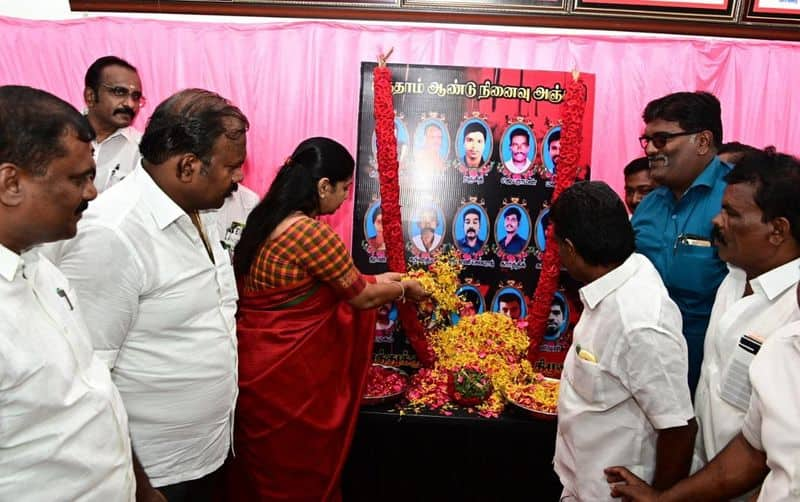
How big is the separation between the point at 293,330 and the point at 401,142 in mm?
A: 1497

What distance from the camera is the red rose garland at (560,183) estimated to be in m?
3.22

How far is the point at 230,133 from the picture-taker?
5.70 ft

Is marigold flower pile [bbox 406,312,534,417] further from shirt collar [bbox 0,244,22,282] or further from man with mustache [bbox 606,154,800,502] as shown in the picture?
shirt collar [bbox 0,244,22,282]

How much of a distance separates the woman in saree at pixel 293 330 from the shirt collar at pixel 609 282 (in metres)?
1.04

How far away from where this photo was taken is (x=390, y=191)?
3275 millimetres

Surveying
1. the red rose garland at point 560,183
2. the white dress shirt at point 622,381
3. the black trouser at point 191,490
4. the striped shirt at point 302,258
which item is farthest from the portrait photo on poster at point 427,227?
the black trouser at point 191,490

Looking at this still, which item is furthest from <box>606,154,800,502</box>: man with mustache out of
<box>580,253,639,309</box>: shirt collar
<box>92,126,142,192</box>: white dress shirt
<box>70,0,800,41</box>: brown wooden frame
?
<box>92,126,142,192</box>: white dress shirt

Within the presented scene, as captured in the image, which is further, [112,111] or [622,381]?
Answer: [112,111]

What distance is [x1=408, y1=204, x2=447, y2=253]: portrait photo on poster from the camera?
3.45 m

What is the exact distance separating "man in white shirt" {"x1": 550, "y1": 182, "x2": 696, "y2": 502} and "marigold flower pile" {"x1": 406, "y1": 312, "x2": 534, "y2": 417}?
111 cm

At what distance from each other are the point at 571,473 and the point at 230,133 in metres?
1.60

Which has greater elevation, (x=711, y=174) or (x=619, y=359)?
(x=711, y=174)

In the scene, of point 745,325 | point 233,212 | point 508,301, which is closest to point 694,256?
point 745,325

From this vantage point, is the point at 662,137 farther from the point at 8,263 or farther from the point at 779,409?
the point at 8,263
